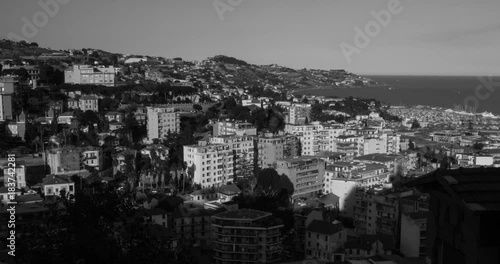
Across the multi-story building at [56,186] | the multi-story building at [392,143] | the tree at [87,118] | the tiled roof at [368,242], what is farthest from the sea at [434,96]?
the tree at [87,118]

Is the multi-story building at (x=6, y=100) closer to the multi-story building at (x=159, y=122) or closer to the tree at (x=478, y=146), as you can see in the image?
the multi-story building at (x=159, y=122)

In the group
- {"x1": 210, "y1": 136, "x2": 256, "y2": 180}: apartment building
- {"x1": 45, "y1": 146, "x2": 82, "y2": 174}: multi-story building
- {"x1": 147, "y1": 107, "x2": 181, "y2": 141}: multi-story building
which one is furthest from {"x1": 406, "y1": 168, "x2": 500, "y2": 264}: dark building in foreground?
{"x1": 147, "y1": 107, "x2": 181, "y2": 141}: multi-story building

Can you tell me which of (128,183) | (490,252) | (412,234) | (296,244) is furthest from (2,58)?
(490,252)

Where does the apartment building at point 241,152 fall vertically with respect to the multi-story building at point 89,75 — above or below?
below

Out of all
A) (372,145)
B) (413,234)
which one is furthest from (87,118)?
(413,234)

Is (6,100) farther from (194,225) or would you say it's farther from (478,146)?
(478,146)

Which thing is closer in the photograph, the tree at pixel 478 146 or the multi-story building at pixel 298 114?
the tree at pixel 478 146

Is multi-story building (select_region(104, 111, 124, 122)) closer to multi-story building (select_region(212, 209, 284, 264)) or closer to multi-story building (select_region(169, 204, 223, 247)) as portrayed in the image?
multi-story building (select_region(169, 204, 223, 247))
